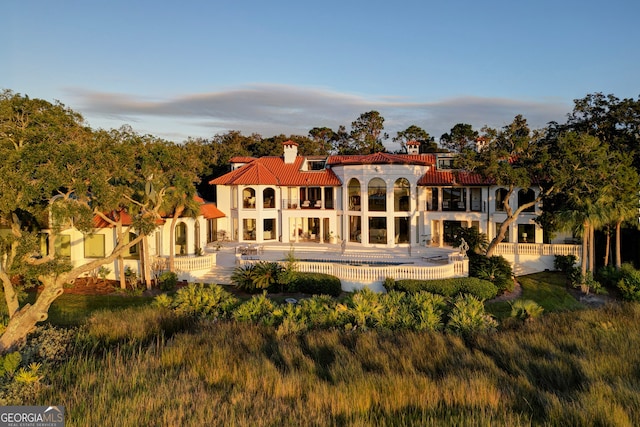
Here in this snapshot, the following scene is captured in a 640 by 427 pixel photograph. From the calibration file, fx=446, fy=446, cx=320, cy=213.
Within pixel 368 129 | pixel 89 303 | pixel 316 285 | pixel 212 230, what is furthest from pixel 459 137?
pixel 89 303

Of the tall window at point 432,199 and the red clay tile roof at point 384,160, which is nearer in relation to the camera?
the red clay tile roof at point 384,160

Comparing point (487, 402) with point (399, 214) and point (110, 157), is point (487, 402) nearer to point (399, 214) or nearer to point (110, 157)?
point (110, 157)

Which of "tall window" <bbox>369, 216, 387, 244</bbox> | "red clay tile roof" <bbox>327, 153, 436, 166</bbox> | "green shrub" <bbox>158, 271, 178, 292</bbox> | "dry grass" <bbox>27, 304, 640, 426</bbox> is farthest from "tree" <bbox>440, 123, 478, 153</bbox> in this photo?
"dry grass" <bbox>27, 304, 640, 426</bbox>

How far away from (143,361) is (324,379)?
3448 mm

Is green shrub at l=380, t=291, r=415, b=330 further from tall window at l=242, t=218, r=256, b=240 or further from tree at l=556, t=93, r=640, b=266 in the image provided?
tall window at l=242, t=218, r=256, b=240

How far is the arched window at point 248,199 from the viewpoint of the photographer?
35406 mm

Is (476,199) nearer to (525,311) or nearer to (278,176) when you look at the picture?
(278,176)

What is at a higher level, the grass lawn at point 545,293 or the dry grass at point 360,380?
the dry grass at point 360,380

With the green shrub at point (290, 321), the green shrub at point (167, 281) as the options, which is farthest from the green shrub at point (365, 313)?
the green shrub at point (167, 281)

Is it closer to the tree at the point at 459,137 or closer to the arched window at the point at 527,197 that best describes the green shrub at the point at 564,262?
the arched window at the point at 527,197

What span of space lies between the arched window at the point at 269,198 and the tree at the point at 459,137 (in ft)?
102

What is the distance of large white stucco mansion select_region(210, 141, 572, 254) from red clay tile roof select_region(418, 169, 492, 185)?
0.07m

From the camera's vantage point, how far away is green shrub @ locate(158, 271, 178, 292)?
70.8 feet

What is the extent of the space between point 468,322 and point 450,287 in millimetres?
9300
